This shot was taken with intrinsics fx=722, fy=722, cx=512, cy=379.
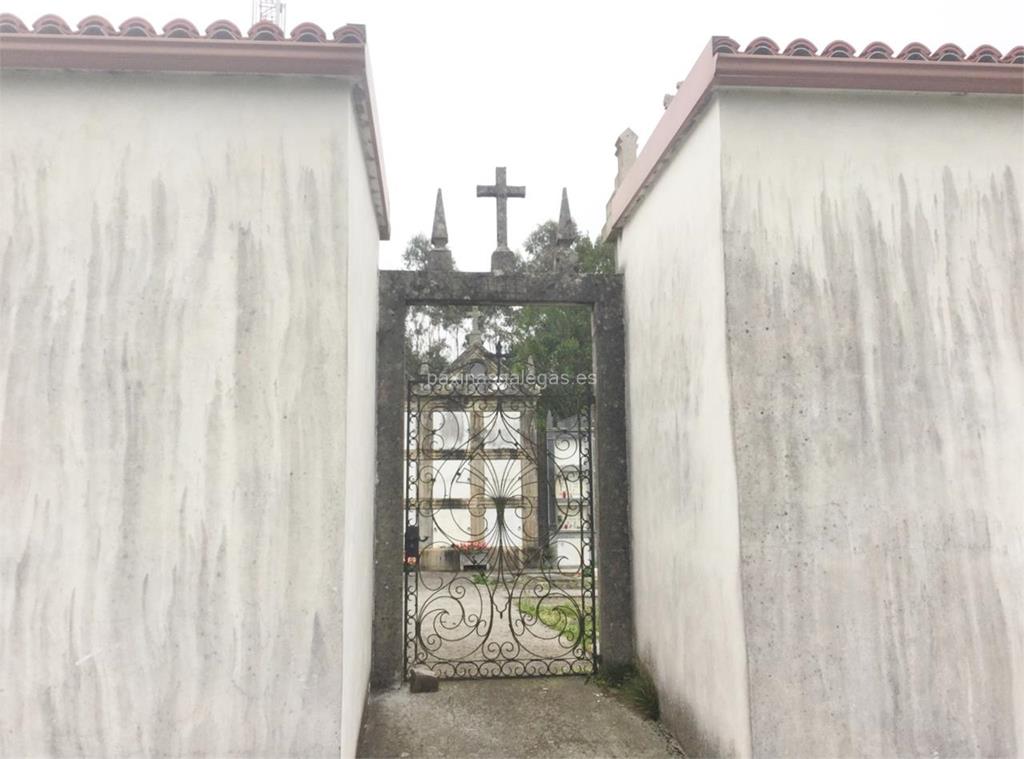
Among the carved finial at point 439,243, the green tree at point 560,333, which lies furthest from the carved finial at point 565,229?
the green tree at point 560,333

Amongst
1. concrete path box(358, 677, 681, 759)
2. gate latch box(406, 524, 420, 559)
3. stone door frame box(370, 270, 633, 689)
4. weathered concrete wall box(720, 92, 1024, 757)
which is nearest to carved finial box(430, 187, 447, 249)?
stone door frame box(370, 270, 633, 689)

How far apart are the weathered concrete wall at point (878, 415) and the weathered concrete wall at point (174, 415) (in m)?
2.15

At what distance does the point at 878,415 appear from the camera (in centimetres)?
386

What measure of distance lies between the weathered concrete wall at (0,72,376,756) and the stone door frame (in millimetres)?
1890

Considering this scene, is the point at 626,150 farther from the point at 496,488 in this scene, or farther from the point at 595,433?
the point at 496,488

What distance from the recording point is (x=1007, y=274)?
404cm

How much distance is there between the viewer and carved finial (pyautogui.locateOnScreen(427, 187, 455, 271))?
6152 millimetres

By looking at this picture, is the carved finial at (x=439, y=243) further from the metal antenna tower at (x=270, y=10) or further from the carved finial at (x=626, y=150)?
the metal antenna tower at (x=270, y=10)

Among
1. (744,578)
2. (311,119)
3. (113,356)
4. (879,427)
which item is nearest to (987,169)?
(879,427)

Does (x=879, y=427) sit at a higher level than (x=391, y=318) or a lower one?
lower

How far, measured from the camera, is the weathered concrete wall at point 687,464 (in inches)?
153

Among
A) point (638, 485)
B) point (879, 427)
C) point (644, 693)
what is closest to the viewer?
point (879, 427)

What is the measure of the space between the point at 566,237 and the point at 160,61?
11.2 feet

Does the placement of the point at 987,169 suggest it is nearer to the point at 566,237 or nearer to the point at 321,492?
the point at 566,237
